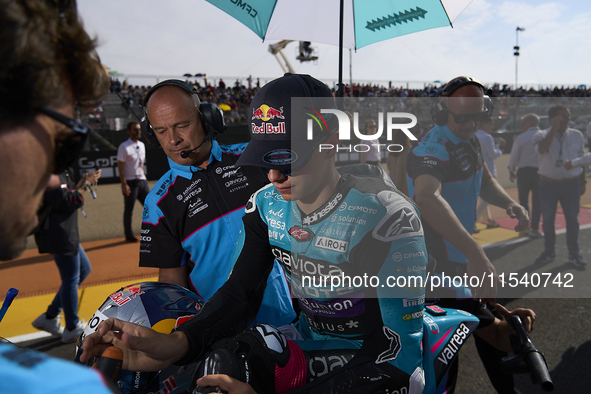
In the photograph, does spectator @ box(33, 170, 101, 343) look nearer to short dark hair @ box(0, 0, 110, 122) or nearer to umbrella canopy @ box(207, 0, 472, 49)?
umbrella canopy @ box(207, 0, 472, 49)

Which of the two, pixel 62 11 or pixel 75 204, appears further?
pixel 75 204

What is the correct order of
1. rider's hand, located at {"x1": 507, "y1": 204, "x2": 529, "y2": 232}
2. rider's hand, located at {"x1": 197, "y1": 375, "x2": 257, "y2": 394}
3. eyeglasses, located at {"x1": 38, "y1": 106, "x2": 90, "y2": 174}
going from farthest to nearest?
rider's hand, located at {"x1": 507, "y1": 204, "x2": 529, "y2": 232}, rider's hand, located at {"x1": 197, "y1": 375, "x2": 257, "y2": 394}, eyeglasses, located at {"x1": 38, "y1": 106, "x2": 90, "y2": 174}

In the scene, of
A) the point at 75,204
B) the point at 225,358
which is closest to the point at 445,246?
the point at 225,358

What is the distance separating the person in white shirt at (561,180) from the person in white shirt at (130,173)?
679 cm

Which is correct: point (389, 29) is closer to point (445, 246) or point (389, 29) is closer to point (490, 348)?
point (445, 246)

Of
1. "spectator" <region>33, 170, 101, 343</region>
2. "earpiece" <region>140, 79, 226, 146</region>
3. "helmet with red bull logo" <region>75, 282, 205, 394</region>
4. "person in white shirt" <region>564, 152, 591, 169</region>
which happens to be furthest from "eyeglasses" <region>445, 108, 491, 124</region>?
"spectator" <region>33, 170, 101, 343</region>

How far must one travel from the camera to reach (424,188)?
9.03 ft

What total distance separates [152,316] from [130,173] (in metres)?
6.24

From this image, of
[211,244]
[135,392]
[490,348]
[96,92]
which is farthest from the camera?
[490,348]

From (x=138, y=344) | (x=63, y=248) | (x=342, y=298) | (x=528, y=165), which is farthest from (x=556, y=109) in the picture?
(x=63, y=248)

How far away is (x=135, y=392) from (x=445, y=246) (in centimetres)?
239

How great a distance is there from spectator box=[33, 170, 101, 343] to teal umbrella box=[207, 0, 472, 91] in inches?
92.5

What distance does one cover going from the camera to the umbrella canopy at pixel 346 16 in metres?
2.86

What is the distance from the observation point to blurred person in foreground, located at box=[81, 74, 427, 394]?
1.23 m
